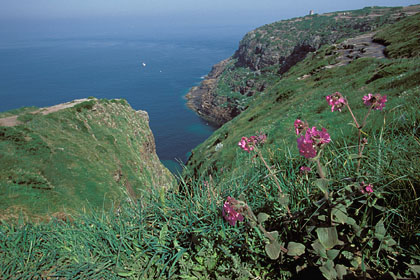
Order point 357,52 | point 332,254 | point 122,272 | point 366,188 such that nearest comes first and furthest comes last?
1. point 332,254
2. point 366,188
3. point 122,272
4. point 357,52

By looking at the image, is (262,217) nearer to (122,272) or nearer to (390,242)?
(390,242)

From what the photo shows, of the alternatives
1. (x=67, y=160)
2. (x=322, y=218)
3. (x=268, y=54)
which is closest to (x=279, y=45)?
(x=268, y=54)

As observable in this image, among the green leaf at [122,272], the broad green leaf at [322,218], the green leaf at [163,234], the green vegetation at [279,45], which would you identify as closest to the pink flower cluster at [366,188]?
the broad green leaf at [322,218]

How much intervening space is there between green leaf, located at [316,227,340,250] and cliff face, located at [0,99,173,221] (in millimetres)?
9936

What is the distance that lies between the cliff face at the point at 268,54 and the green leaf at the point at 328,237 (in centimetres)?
10224

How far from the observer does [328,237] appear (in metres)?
2.24

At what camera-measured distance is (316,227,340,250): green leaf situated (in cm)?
222

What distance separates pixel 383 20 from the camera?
9325cm

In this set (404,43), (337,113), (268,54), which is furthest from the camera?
(268,54)

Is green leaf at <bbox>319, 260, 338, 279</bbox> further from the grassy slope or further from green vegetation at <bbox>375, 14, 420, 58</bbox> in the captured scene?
the grassy slope

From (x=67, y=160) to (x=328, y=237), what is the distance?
26.9 m

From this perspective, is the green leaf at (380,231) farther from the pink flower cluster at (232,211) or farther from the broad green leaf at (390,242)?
the pink flower cluster at (232,211)

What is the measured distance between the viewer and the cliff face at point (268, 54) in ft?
338

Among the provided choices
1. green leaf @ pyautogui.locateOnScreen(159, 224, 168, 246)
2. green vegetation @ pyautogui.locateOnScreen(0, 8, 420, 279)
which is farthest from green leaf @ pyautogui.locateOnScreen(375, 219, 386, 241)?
green leaf @ pyautogui.locateOnScreen(159, 224, 168, 246)
